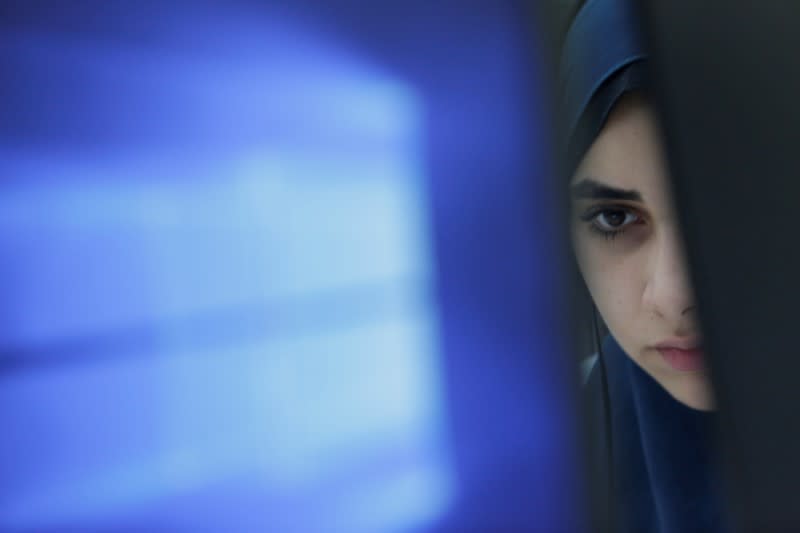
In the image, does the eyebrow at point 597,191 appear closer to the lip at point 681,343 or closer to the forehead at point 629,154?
the forehead at point 629,154

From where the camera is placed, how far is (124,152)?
533 millimetres

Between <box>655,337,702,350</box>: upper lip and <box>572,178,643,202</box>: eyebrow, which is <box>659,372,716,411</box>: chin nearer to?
<box>655,337,702,350</box>: upper lip

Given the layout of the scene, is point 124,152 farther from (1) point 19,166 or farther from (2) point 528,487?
(2) point 528,487

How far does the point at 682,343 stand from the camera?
18.7 inches

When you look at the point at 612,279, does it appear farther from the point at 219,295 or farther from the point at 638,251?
the point at 219,295

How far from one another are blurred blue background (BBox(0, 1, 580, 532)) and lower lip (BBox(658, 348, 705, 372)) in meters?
0.07

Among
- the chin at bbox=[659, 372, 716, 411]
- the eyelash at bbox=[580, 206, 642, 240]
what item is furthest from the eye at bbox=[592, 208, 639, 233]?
the chin at bbox=[659, 372, 716, 411]

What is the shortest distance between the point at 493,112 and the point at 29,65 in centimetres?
37

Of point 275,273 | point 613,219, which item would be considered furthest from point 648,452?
point 275,273

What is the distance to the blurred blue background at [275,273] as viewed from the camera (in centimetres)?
51

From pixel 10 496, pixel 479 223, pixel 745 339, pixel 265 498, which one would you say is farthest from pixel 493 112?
pixel 10 496

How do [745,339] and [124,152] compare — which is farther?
[124,152]

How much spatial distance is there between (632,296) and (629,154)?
10cm

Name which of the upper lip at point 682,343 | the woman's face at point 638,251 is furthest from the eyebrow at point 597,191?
the upper lip at point 682,343
